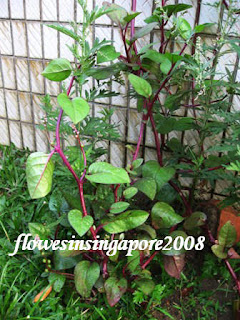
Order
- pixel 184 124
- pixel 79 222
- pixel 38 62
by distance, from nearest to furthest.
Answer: pixel 79 222 → pixel 184 124 → pixel 38 62

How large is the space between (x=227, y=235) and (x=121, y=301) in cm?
40

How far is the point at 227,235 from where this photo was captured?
105 centimetres

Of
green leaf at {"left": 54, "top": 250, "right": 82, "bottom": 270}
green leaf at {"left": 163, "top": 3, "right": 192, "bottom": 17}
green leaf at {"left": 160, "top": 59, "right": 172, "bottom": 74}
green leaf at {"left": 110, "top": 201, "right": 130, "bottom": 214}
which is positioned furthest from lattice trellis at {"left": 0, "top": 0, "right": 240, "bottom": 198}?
green leaf at {"left": 54, "top": 250, "right": 82, "bottom": 270}

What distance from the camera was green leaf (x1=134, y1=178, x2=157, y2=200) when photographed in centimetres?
103

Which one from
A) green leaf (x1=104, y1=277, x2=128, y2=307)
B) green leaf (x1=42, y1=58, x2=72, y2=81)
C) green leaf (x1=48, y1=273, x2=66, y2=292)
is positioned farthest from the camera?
green leaf (x1=48, y1=273, x2=66, y2=292)

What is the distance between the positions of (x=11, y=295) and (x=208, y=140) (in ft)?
3.00

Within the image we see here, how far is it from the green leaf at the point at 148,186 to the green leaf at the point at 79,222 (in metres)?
0.21

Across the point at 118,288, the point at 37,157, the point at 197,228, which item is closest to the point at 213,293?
the point at 197,228

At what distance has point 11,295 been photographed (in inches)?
43.1

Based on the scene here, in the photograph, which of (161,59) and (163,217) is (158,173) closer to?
(163,217)

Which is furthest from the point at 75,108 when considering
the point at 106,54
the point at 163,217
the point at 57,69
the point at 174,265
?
the point at 174,265

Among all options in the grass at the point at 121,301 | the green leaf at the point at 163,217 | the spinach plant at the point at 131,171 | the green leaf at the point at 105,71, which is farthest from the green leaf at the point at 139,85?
the grass at the point at 121,301

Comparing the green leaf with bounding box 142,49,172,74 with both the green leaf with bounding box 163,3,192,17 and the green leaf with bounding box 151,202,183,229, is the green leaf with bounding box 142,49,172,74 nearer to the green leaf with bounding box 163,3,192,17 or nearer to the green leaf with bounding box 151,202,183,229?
the green leaf with bounding box 163,3,192,17

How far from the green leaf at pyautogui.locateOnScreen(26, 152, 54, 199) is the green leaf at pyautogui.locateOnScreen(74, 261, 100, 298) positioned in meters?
0.32
